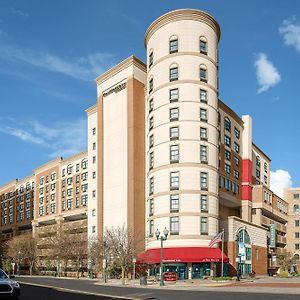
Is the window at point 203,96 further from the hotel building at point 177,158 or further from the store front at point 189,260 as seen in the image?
the store front at point 189,260

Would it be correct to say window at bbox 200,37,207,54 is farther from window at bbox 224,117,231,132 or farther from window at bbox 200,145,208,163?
window at bbox 224,117,231,132

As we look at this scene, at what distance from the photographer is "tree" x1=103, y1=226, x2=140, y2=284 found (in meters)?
66.9

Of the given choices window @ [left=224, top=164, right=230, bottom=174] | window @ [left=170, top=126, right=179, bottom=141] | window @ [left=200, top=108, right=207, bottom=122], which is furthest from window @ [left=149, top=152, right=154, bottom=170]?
window @ [left=224, top=164, right=230, bottom=174]

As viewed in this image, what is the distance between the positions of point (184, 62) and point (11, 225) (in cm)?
9535

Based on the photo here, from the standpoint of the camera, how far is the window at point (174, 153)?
70.1 metres

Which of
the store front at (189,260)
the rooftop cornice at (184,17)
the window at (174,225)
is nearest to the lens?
the store front at (189,260)

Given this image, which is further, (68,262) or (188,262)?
(68,262)

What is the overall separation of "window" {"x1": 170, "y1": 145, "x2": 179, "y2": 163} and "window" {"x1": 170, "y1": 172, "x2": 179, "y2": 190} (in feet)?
6.30

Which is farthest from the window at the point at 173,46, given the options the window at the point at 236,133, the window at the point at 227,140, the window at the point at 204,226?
the window at the point at 204,226

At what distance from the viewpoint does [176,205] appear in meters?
68.8

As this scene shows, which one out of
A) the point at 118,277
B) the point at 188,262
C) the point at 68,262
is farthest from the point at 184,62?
the point at 68,262

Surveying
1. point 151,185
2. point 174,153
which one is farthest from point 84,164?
point 174,153

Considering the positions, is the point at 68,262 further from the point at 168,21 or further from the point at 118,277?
the point at 168,21

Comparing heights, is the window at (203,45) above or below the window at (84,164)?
above
